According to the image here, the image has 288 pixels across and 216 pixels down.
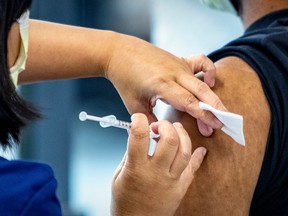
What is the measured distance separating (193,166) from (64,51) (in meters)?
0.43

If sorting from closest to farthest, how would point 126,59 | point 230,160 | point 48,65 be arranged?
point 230,160
point 126,59
point 48,65

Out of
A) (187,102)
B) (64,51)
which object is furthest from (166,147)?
(64,51)

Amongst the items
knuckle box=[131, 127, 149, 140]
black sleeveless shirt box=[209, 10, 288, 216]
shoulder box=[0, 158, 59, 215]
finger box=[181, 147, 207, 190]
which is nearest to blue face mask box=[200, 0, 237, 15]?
black sleeveless shirt box=[209, 10, 288, 216]

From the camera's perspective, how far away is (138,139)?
953 millimetres

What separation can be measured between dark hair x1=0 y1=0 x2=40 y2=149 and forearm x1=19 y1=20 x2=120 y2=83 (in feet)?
0.98

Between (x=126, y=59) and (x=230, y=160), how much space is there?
292 millimetres

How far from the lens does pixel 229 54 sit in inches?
47.4

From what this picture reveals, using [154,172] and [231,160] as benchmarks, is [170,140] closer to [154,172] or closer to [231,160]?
[154,172]

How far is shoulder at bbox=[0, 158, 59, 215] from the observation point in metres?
0.80

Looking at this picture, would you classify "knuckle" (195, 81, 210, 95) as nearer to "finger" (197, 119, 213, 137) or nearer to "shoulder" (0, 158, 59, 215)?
"finger" (197, 119, 213, 137)

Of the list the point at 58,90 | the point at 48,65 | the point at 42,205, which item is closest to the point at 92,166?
the point at 58,90

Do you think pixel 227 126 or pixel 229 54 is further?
pixel 229 54

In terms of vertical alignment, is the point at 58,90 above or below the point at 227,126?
below

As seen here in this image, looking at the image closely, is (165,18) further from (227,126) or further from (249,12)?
(227,126)
